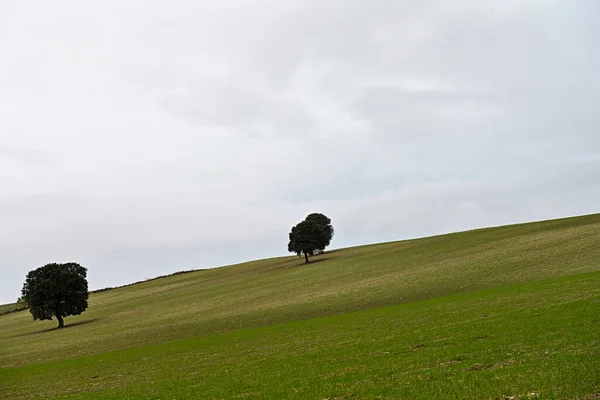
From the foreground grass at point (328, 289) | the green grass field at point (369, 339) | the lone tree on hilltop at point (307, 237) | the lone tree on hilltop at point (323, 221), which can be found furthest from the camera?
the lone tree on hilltop at point (323, 221)

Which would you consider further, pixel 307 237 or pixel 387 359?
pixel 307 237

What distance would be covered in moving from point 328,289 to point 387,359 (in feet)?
175

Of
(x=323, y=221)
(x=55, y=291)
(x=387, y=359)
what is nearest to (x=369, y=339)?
(x=387, y=359)

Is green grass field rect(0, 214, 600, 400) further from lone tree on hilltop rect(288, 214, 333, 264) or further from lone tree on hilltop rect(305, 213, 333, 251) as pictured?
lone tree on hilltop rect(305, 213, 333, 251)

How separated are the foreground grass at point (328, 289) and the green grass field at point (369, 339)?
1.73ft

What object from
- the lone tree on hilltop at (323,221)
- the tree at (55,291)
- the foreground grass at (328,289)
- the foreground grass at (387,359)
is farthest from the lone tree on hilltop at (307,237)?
the foreground grass at (387,359)

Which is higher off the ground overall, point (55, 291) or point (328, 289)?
point (55, 291)

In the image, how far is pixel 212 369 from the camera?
3055cm

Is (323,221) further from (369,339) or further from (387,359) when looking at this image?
(387,359)

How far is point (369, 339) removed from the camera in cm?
3266

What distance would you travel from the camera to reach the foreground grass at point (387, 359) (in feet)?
56.4

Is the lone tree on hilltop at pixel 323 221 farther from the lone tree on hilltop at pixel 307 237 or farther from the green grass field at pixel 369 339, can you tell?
the green grass field at pixel 369 339

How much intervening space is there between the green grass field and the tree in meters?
7.65

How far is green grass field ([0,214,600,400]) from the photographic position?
61.3ft
